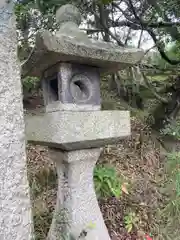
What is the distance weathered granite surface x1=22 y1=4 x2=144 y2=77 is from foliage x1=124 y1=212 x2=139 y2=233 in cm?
133

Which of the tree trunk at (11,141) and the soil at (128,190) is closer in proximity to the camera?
the tree trunk at (11,141)

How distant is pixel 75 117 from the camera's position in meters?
1.38

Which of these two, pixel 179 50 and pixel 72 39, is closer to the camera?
pixel 72 39

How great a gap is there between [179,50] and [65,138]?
3.36 meters

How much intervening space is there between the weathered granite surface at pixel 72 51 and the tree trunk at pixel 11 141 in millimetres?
274

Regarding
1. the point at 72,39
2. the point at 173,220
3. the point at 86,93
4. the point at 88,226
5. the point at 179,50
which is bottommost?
the point at 173,220

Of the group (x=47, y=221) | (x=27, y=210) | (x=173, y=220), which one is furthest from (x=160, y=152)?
(x=27, y=210)

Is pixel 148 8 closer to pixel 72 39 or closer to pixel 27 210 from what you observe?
pixel 72 39

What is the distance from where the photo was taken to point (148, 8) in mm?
3668

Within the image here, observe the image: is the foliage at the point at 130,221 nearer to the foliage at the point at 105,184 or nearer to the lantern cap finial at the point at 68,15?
the foliage at the point at 105,184

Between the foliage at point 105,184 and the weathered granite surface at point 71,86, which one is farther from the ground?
the weathered granite surface at point 71,86

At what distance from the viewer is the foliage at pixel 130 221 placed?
6.71ft

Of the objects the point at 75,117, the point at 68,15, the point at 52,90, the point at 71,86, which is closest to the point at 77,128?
the point at 75,117

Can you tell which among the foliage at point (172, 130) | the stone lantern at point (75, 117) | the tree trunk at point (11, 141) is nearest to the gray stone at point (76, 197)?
the stone lantern at point (75, 117)
